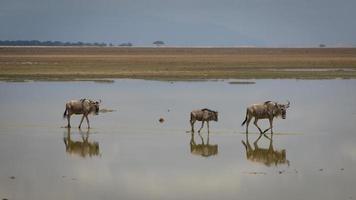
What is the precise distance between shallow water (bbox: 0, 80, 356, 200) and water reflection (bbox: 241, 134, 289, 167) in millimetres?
28

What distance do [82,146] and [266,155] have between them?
5.46 m

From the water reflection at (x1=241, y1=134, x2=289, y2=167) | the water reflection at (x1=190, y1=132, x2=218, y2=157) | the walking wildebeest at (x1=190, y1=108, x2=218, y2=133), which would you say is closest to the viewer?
the water reflection at (x1=241, y1=134, x2=289, y2=167)

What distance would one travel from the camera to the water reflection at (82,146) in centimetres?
2098

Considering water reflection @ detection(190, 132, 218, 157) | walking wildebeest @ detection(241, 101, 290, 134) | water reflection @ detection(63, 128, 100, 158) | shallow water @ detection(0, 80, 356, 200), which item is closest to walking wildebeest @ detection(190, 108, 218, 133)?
shallow water @ detection(0, 80, 356, 200)

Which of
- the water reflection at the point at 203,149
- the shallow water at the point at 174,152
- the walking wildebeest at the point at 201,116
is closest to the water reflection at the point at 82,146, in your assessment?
the shallow water at the point at 174,152

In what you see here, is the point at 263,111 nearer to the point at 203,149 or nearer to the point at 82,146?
the point at 203,149

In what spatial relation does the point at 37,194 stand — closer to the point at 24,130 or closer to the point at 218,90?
the point at 24,130

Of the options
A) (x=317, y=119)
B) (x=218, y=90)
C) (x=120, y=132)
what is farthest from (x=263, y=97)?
(x=120, y=132)

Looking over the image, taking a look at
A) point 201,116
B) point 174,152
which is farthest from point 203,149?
point 201,116

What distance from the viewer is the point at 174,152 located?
68.8 ft

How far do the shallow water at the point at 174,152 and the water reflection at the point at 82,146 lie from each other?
29mm

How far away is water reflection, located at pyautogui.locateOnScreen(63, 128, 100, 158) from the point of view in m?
21.0

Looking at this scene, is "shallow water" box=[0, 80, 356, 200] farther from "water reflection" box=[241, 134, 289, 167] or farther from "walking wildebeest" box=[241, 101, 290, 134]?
"walking wildebeest" box=[241, 101, 290, 134]

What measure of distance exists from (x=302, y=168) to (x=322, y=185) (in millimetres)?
1981
